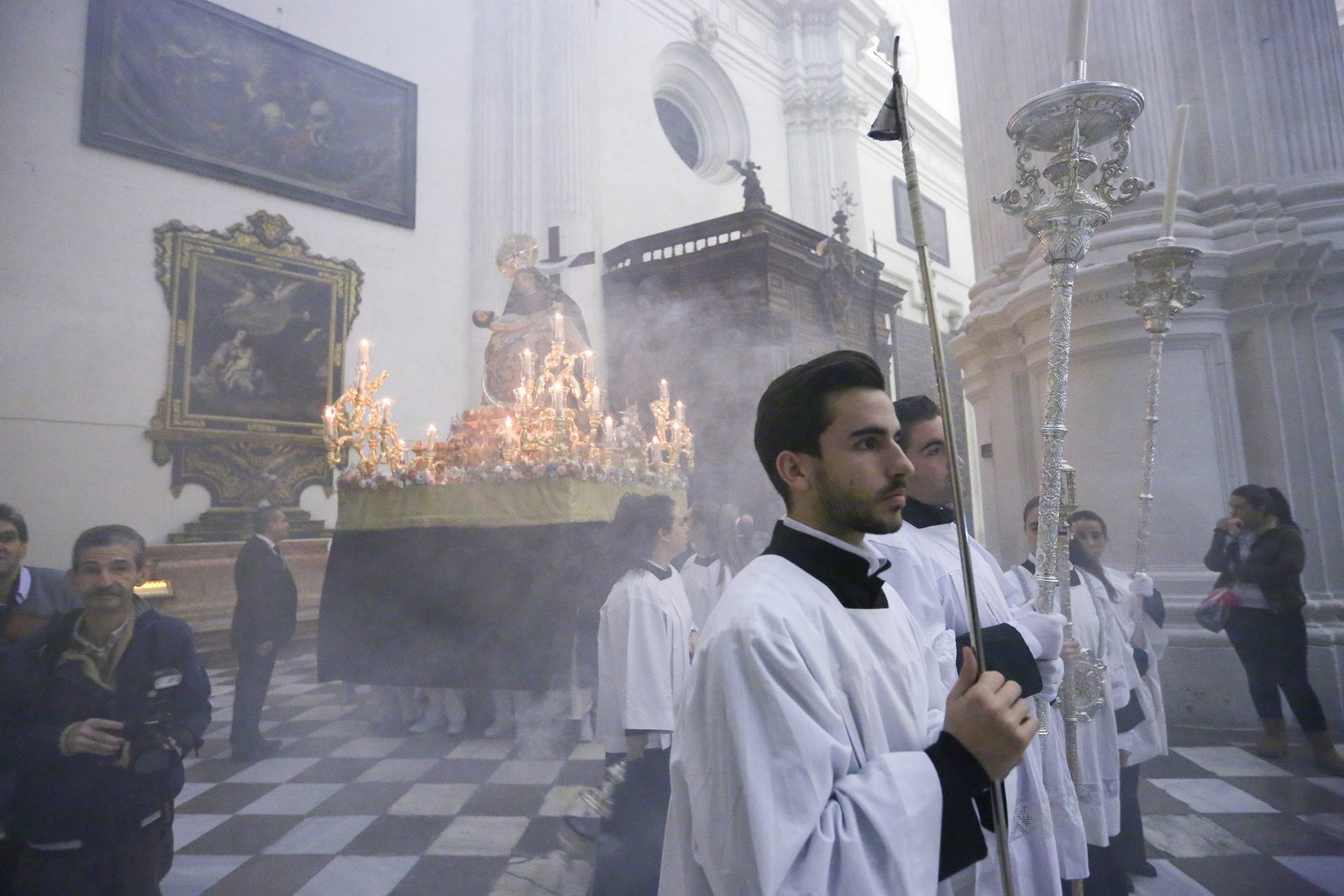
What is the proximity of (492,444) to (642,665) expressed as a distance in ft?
5.40

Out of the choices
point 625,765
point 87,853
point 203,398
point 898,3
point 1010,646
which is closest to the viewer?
point 1010,646

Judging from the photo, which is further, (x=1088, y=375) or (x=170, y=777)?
(x=1088, y=375)

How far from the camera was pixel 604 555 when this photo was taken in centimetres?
352

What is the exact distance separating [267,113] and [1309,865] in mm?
5655

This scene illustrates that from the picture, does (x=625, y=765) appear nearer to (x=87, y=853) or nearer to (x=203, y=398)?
(x=87, y=853)

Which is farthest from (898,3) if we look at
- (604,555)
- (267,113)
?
(604,555)

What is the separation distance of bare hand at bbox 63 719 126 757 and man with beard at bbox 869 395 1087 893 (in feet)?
6.84

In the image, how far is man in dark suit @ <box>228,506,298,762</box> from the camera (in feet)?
10.4

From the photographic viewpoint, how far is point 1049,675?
→ 140cm

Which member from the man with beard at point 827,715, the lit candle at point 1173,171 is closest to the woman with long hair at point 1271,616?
the lit candle at point 1173,171

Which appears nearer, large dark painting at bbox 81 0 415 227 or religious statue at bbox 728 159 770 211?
large dark painting at bbox 81 0 415 227

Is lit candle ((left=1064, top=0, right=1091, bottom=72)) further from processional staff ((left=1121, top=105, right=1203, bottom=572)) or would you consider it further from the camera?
the camera

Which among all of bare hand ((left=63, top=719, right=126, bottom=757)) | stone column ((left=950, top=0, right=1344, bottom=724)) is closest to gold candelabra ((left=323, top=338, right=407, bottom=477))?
bare hand ((left=63, top=719, right=126, bottom=757))

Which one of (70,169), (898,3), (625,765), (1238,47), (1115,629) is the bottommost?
(625,765)
